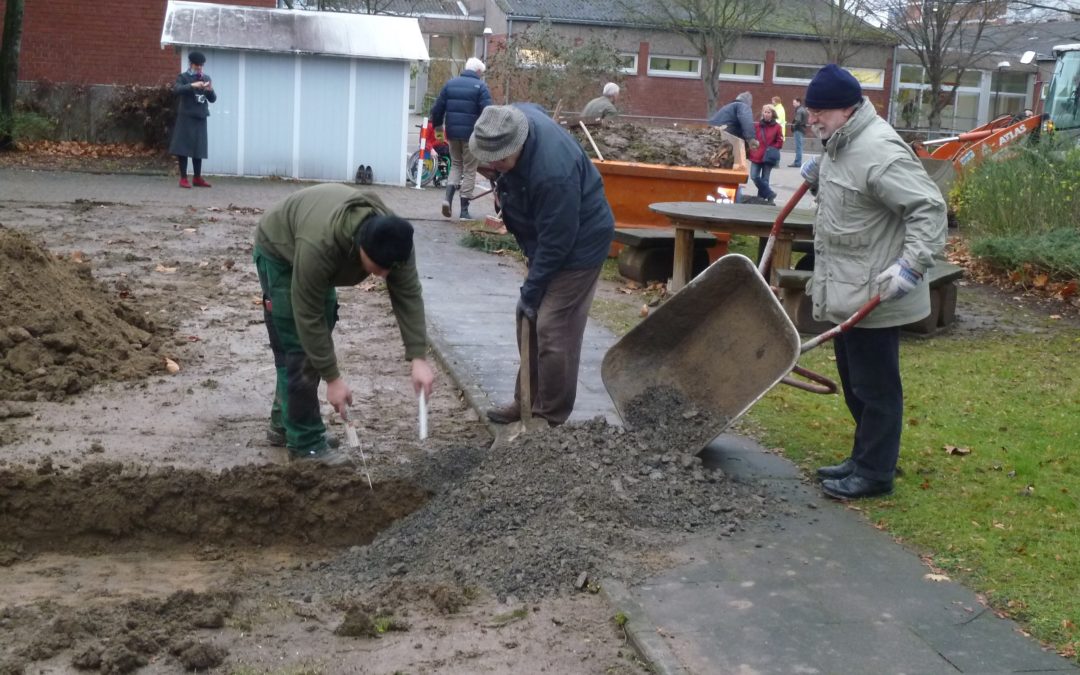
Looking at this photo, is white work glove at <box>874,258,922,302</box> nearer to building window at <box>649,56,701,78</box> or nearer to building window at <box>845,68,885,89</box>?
building window at <box>649,56,701,78</box>

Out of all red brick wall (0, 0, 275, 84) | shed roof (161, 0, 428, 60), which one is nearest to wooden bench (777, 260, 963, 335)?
shed roof (161, 0, 428, 60)

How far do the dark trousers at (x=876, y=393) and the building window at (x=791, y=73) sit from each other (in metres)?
49.7

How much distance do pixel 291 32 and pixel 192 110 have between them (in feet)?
11.9

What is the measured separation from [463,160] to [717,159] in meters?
4.13

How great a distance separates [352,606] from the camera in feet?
15.1

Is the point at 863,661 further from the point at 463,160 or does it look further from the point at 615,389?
the point at 463,160

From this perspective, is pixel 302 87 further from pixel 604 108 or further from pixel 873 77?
pixel 873 77

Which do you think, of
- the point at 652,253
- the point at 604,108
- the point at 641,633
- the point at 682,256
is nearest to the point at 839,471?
the point at 641,633

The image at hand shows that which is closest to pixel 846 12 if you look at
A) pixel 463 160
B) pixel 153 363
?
pixel 463 160

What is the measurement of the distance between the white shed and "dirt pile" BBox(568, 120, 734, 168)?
8425mm

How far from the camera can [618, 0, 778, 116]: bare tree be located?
42250mm

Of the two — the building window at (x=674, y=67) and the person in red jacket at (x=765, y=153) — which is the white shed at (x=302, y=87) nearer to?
the person in red jacket at (x=765, y=153)

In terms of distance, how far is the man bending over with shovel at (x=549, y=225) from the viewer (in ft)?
19.8

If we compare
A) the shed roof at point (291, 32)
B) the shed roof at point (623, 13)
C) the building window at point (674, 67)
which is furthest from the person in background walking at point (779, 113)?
the building window at point (674, 67)
